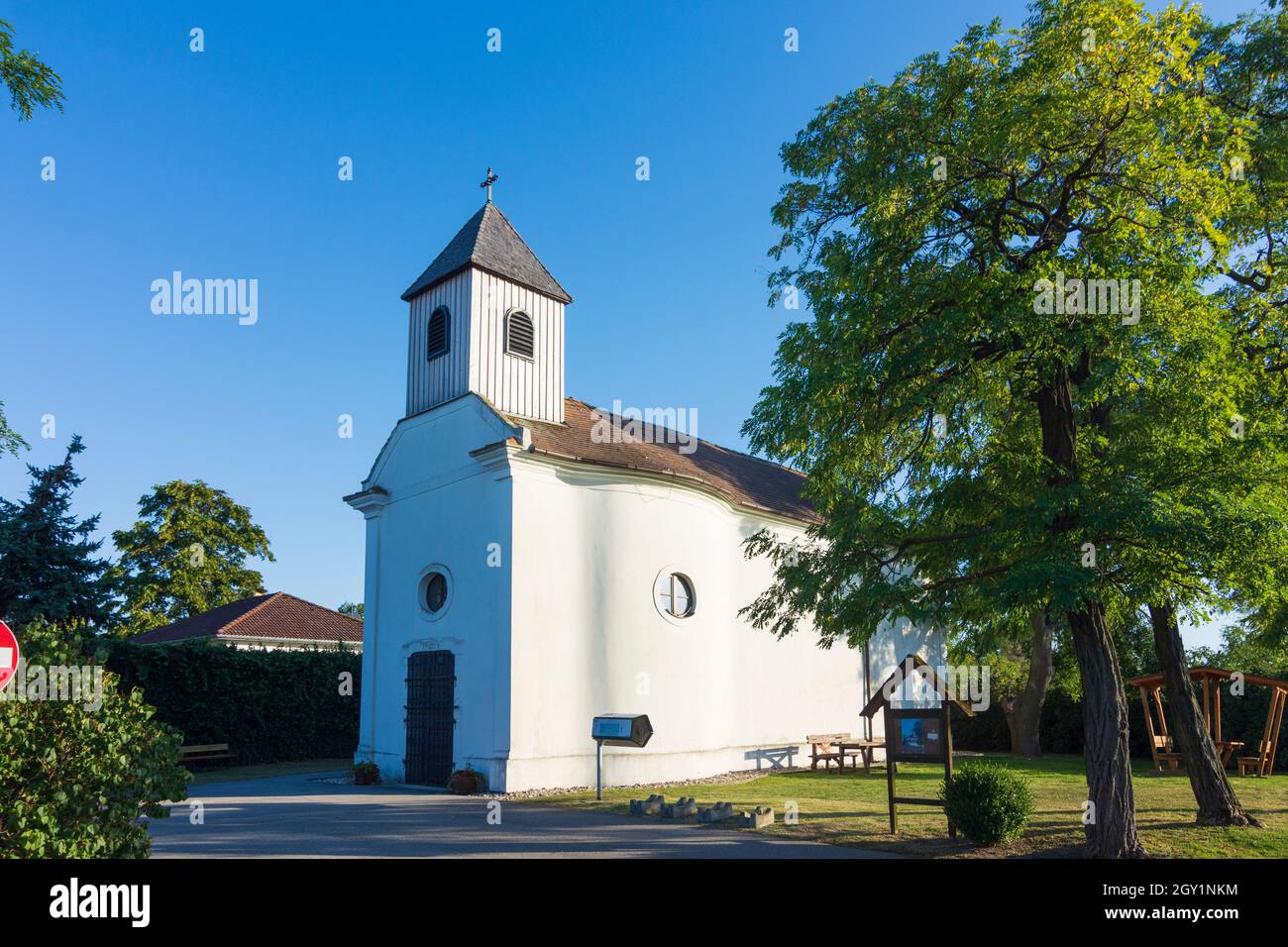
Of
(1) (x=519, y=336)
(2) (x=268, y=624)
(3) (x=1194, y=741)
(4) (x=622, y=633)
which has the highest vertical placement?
(1) (x=519, y=336)

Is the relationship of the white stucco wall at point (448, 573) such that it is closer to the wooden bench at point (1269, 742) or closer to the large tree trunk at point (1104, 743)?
the large tree trunk at point (1104, 743)

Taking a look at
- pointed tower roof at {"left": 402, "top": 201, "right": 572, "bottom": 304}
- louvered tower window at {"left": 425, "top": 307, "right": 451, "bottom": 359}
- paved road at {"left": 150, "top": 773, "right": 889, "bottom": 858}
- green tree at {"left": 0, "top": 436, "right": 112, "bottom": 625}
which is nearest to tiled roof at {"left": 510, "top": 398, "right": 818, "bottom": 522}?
louvered tower window at {"left": 425, "top": 307, "right": 451, "bottom": 359}

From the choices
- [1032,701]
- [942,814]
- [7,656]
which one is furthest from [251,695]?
[1032,701]

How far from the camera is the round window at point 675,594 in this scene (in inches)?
743

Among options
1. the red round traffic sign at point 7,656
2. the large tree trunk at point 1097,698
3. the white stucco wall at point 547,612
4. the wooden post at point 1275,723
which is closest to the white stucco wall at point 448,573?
the white stucco wall at point 547,612

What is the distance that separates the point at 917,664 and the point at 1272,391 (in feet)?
20.9

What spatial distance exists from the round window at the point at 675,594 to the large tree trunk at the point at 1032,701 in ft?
33.9

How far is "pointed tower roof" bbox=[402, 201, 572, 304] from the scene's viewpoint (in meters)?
19.1

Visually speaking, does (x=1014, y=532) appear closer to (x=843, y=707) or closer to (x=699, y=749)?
(x=699, y=749)

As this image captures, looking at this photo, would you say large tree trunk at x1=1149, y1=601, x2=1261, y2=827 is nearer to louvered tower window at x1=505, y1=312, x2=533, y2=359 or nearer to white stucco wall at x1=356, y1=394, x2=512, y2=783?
white stucco wall at x1=356, y1=394, x2=512, y2=783

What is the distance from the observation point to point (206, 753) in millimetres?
22953

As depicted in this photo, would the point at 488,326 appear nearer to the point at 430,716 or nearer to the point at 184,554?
the point at 430,716

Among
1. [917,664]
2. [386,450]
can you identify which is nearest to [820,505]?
[917,664]

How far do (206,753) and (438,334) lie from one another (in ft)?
42.2
